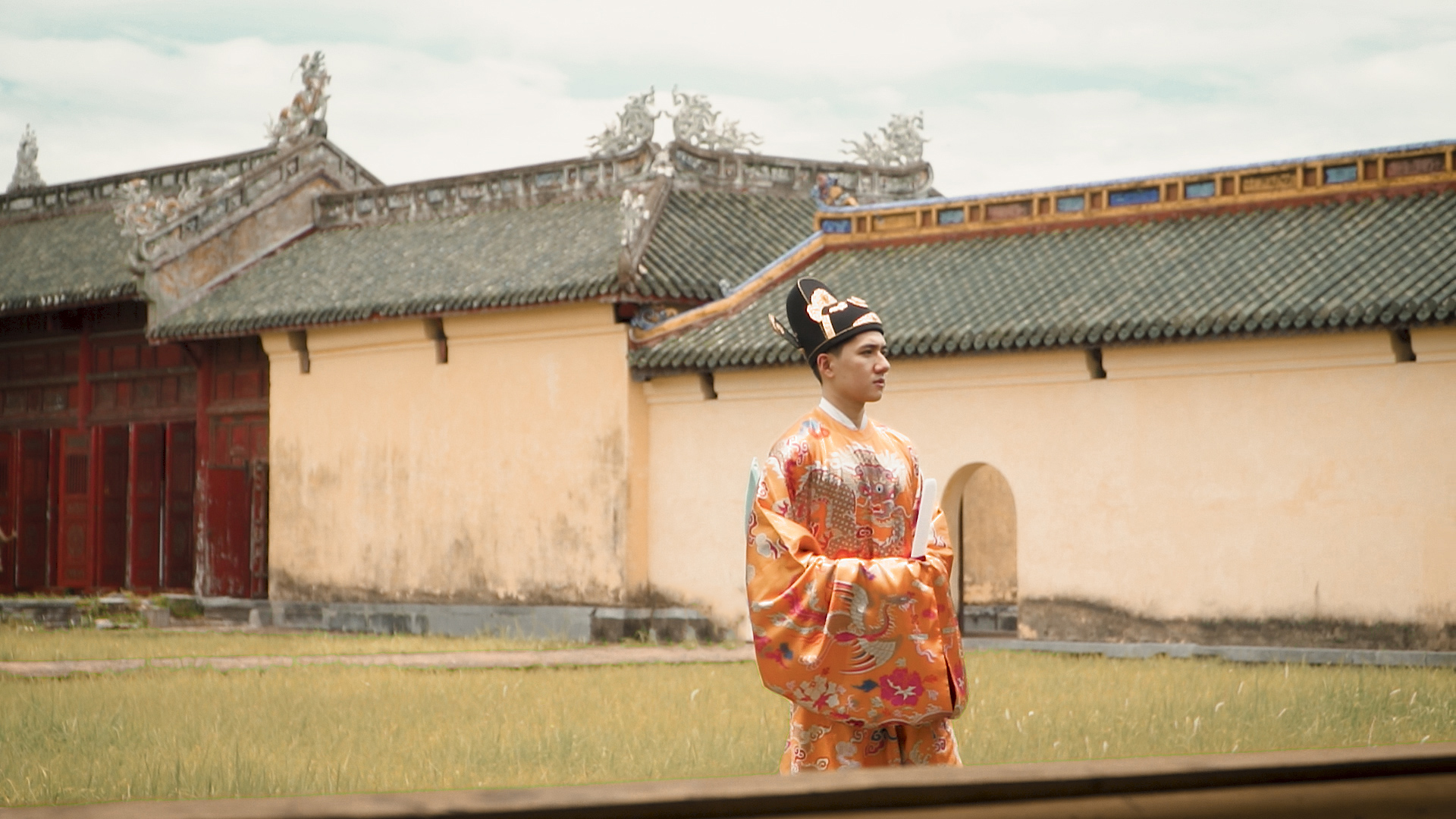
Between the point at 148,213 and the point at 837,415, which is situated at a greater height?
the point at 148,213

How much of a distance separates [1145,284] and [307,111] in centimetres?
1221

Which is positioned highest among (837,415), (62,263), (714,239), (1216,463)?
(62,263)

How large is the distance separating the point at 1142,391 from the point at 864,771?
45.0 feet

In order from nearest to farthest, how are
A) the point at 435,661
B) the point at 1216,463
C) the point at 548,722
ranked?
the point at 548,722 → the point at 435,661 → the point at 1216,463

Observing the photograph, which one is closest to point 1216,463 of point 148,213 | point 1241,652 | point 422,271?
point 1241,652

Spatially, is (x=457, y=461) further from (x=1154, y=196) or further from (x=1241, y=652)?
(x=1241, y=652)

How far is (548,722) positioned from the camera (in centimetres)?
1000

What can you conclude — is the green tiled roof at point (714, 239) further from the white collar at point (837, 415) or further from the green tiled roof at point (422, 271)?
the white collar at point (837, 415)

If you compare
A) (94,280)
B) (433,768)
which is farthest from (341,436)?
(433,768)

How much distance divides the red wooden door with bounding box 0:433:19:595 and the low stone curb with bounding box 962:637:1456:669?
46.9ft

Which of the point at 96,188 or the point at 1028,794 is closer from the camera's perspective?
the point at 1028,794

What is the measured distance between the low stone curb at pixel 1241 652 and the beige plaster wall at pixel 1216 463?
36 centimetres

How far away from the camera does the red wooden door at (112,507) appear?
73.7ft

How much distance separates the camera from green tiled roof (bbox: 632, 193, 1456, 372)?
14094 mm
